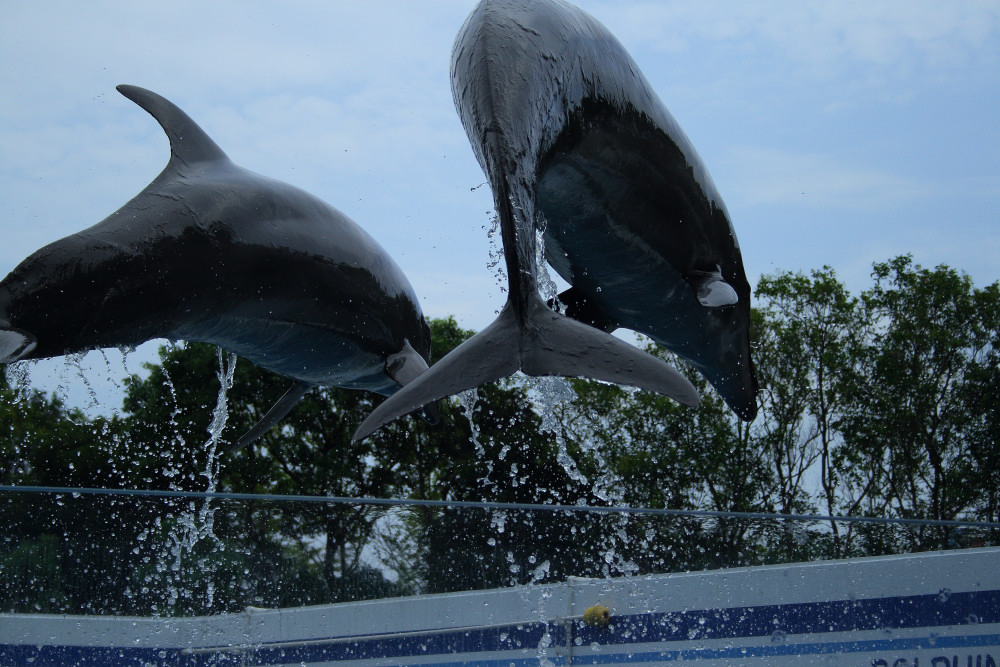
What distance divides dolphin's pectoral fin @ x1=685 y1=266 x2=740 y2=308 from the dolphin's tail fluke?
2542 millimetres

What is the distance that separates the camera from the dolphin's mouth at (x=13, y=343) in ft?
17.3

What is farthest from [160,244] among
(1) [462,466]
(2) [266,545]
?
(1) [462,466]

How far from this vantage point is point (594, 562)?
6.20 metres

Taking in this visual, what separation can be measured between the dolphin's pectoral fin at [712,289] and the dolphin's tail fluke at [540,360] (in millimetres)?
2542

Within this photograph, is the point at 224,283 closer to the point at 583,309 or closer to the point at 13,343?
the point at 13,343

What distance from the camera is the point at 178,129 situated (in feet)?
22.4

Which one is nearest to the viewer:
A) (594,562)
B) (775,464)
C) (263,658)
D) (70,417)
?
(594,562)

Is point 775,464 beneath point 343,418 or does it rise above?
beneath

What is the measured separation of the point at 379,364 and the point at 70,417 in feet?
48.9

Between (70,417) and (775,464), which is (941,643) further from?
(70,417)

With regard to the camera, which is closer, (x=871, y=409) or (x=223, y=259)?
(x=223, y=259)

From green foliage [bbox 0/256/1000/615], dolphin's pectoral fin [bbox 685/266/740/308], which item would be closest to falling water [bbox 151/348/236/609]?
dolphin's pectoral fin [bbox 685/266/740/308]

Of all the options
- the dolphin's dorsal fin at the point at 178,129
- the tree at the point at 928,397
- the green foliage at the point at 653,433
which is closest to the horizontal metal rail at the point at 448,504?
the dolphin's dorsal fin at the point at 178,129

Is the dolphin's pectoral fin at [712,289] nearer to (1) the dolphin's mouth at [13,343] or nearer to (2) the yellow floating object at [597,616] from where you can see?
(2) the yellow floating object at [597,616]
